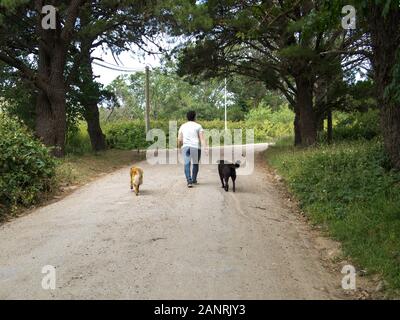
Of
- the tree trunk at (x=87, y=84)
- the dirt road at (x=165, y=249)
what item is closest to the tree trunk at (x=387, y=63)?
the dirt road at (x=165, y=249)

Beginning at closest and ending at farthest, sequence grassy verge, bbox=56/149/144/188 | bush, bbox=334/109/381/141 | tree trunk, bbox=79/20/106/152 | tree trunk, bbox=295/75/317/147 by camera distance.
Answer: grassy verge, bbox=56/149/144/188
tree trunk, bbox=79/20/106/152
tree trunk, bbox=295/75/317/147
bush, bbox=334/109/381/141

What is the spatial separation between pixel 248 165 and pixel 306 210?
816 centimetres

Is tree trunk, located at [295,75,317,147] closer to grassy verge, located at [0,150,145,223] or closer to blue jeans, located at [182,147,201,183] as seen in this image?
grassy verge, located at [0,150,145,223]

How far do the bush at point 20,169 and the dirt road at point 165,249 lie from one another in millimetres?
666

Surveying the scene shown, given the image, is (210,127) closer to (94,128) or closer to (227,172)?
(94,128)

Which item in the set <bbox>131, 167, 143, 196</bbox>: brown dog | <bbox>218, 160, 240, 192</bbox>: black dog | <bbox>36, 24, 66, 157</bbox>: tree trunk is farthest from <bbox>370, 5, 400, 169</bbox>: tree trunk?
<bbox>36, 24, 66, 157</bbox>: tree trunk

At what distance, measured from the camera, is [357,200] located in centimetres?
952

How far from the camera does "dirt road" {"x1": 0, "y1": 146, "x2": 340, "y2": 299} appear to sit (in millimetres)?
5629

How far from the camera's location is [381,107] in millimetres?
Result: 11281

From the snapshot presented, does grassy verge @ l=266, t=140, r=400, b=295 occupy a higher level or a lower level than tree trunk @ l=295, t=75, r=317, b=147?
lower

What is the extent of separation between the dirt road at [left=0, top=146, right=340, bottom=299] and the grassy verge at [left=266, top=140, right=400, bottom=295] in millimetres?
561

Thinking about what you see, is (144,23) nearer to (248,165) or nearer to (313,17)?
(248,165)

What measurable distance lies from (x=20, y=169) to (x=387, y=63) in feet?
26.8

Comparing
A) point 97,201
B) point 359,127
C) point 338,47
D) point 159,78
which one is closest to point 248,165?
point 338,47
